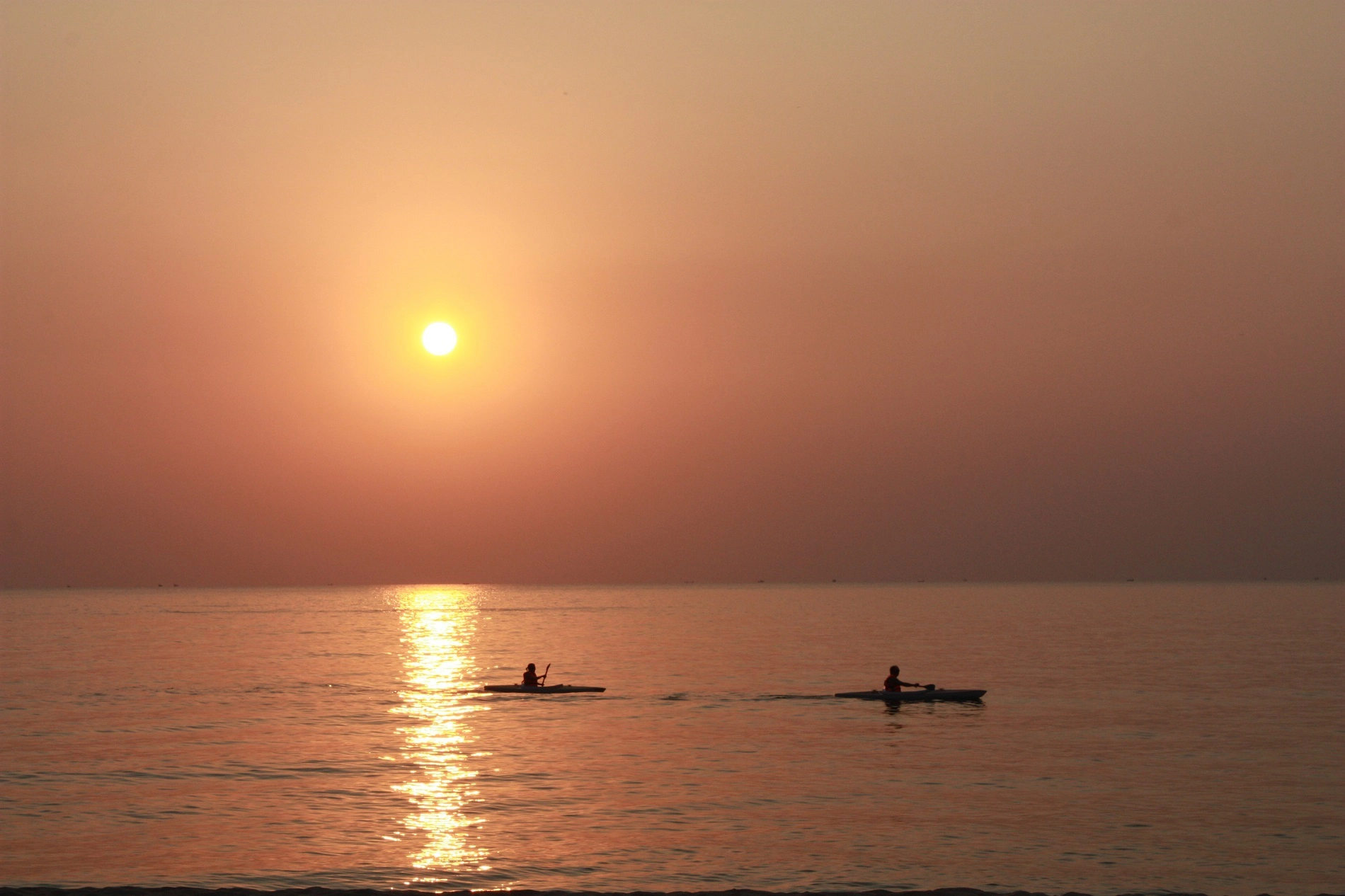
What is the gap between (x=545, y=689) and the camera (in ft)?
219

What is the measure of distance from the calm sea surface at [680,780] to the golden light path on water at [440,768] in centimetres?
16

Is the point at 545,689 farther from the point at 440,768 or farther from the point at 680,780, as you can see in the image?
the point at 680,780

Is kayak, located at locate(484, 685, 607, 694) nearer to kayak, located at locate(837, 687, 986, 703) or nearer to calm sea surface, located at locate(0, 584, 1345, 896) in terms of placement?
calm sea surface, located at locate(0, 584, 1345, 896)

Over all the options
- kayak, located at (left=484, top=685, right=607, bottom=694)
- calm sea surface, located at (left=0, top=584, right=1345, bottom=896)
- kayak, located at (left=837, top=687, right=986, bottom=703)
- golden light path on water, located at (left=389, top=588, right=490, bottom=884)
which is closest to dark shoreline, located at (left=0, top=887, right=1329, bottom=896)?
calm sea surface, located at (left=0, top=584, right=1345, bottom=896)

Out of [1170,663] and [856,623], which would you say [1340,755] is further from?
[856,623]

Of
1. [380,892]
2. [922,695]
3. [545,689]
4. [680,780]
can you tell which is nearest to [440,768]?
[680,780]

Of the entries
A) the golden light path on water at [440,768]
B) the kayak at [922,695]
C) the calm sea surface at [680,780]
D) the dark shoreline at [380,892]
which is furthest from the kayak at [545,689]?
the dark shoreline at [380,892]

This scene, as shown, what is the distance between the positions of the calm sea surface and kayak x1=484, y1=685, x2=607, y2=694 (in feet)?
2.11

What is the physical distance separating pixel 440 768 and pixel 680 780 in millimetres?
8100

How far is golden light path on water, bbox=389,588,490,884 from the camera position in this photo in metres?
28.4

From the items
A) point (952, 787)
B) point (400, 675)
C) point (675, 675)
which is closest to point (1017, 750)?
point (952, 787)

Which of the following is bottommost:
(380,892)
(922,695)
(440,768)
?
(440,768)

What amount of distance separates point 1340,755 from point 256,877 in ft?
120

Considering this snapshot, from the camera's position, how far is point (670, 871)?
2725 centimetres
